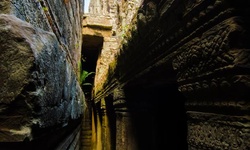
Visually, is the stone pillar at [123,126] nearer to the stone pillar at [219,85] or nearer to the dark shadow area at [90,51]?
the stone pillar at [219,85]

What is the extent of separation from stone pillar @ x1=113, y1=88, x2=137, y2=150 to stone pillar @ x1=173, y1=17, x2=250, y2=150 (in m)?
1.89

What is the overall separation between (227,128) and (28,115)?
2.71ft

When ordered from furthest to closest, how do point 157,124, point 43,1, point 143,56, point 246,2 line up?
1. point 157,124
2. point 143,56
3. point 43,1
4. point 246,2

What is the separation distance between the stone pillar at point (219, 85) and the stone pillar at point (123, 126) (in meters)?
1.89

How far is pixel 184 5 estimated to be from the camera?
1188 mm

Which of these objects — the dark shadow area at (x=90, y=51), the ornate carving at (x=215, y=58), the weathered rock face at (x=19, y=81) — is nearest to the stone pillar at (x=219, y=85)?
the ornate carving at (x=215, y=58)

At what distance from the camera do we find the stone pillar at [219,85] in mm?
866

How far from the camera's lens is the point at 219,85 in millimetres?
968

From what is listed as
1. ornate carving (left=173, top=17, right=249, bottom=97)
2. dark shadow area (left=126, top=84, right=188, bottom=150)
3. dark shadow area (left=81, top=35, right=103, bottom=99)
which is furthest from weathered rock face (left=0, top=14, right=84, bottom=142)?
dark shadow area (left=81, top=35, right=103, bottom=99)

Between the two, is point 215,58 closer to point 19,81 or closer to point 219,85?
point 219,85

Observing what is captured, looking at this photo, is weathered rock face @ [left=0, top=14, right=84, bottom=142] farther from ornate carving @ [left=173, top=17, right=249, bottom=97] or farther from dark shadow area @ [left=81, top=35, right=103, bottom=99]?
dark shadow area @ [left=81, top=35, right=103, bottom=99]

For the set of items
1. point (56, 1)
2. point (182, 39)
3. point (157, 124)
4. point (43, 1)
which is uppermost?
point (56, 1)

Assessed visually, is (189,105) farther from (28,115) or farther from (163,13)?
(28,115)

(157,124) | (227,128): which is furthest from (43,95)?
(157,124)
